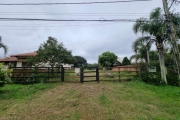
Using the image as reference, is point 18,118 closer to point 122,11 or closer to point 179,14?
point 122,11

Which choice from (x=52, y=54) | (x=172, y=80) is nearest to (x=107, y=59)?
(x=52, y=54)

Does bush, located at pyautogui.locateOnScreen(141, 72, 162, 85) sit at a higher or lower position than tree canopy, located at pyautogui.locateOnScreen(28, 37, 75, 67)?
lower

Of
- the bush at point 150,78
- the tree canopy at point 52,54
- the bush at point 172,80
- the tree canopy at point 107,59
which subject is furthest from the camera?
the tree canopy at point 107,59

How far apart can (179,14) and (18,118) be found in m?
11.7

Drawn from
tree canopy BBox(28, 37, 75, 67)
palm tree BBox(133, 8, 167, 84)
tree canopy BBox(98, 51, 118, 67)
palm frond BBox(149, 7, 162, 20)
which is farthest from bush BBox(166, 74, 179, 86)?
tree canopy BBox(98, 51, 118, 67)

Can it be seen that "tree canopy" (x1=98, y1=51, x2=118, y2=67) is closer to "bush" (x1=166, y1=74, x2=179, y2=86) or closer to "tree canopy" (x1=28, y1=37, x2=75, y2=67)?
"tree canopy" (x1=28, y1=37, x2=75, y2=67)

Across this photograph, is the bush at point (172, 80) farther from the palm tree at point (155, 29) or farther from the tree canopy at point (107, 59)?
the tree canopy at point (107, 59)

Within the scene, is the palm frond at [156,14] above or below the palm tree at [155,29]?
above

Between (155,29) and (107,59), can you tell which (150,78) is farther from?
(107,59)

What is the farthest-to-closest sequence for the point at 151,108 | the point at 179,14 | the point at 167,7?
the point at 179,14 → the point at 167,7 → the point at 151,108

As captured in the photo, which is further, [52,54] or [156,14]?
[52,54]

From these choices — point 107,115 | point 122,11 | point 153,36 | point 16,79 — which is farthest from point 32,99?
point 153,36

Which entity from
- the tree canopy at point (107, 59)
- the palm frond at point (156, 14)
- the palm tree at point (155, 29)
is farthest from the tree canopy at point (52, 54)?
the tree canopy at point (107, 59)

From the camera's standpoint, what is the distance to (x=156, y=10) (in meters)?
9.35
